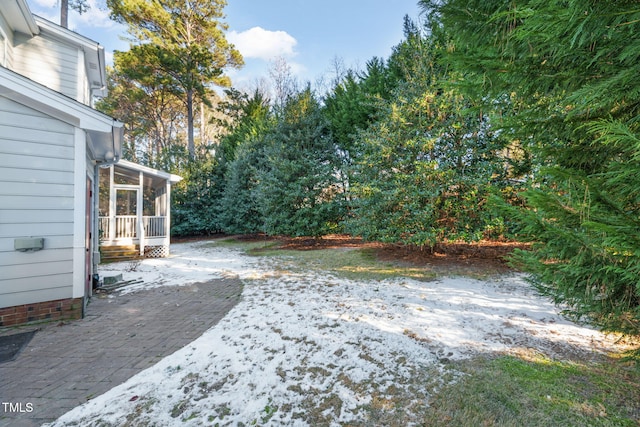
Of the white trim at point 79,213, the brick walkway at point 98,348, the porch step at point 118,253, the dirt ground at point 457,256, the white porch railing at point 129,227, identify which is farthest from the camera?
the white porch railing at point 129,227

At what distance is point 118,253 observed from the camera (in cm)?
874

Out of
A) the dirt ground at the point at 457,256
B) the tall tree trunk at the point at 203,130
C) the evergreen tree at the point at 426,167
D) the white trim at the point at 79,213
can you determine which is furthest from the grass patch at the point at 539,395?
the tall tree trunk at the point at 203,130

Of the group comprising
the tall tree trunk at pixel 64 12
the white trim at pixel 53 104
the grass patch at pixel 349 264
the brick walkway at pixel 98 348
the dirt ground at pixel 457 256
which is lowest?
the brick walkway at pixel 98 348

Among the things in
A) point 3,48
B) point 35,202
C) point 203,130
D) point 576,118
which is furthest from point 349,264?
point 203,130

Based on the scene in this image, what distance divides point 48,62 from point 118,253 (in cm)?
558

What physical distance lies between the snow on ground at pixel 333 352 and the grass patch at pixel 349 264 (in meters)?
1.02

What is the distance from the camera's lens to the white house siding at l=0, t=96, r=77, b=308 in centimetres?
Result: 348

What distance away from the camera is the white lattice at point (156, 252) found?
933 centimetres

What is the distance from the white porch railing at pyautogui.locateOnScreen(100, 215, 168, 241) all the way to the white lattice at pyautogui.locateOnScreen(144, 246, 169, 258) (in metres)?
0.47

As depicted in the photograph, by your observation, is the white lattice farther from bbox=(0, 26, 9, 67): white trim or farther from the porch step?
bbox=(0, 26, 9, 67): white trim

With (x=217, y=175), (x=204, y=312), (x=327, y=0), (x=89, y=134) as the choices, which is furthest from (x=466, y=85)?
(x=217, y=175)

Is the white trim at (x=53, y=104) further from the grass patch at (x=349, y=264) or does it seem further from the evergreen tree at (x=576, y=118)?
the grass patch at (x=349, y=264)

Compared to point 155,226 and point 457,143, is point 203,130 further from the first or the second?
point 457,143

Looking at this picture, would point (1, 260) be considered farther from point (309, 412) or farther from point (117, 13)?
point (117, 13)
